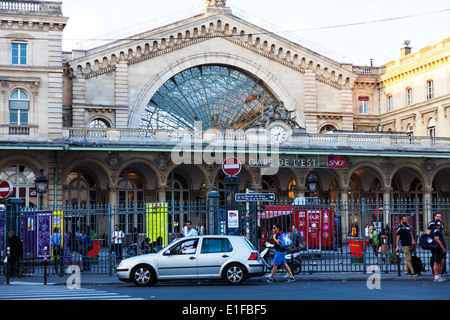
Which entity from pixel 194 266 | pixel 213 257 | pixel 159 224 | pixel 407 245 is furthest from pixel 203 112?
pixel 194 266

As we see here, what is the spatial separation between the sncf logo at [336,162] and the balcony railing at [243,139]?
0.81 meters

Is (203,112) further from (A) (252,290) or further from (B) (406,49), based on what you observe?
(A) (252,290)

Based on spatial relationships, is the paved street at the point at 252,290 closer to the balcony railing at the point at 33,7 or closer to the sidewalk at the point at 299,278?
the sidewalk at the point at 299,278

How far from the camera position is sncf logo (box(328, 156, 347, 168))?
152 feet

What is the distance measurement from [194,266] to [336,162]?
27407 mm

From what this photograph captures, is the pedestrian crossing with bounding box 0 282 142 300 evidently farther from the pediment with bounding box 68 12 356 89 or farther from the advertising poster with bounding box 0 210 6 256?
the pediment with bounding box 68 12 356 89

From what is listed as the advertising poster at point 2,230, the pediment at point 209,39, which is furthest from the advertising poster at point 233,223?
the pediment at point 209,39

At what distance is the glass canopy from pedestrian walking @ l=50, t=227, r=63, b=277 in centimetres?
2289

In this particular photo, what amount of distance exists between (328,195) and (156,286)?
106 feet

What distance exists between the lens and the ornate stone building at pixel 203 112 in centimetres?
4138

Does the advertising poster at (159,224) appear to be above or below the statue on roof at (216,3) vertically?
below

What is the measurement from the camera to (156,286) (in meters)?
20.2

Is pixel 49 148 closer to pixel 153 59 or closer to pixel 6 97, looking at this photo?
pixel 6 97

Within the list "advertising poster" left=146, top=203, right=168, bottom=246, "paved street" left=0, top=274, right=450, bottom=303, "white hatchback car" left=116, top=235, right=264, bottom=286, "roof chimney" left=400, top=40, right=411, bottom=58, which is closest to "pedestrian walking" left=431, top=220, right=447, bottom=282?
"paved street" left=0, top=274, right=450, bottom=303
